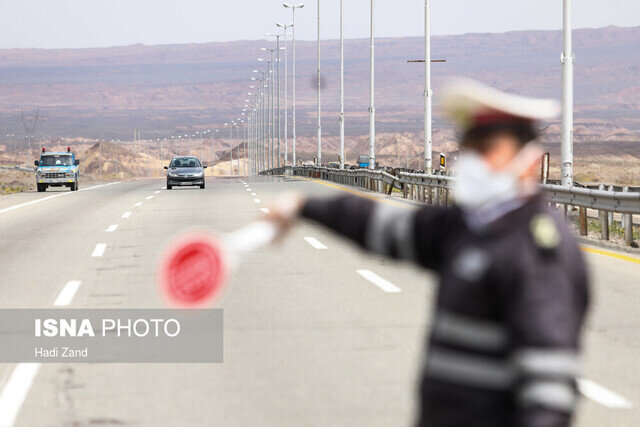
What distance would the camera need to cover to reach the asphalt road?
6.73 m

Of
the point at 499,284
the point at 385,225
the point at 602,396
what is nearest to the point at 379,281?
the point at 602,396

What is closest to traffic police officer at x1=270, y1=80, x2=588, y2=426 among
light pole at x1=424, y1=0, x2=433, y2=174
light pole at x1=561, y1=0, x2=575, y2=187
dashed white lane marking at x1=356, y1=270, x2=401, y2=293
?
dashed white lane marking at x1=356, y1=270, x2=401, y2=293

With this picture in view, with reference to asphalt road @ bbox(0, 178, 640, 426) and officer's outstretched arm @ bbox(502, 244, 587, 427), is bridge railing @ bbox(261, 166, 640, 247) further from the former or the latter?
officer's outstretched arm @ bbox(502, 244, 587, 427)

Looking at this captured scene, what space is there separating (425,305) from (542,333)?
879 centimetres

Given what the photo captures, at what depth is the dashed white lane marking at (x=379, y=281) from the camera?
41.6 feet

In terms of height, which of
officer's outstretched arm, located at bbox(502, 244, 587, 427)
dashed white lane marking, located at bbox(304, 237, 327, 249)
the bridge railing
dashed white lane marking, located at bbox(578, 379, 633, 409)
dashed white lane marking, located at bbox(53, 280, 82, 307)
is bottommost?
dashed white lane marking, located at bbox(578, 379, 633, 409)

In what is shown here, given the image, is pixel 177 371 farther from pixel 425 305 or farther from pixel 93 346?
pixel 425 305

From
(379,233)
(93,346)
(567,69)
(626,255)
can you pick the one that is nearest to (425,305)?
(93,346)

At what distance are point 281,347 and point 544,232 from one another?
20.9 ft

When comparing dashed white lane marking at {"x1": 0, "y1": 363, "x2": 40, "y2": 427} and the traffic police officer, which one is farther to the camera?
dashed white lane marking at {"x1": 0, "y1": 363, "x2": 40, "y2": 427}

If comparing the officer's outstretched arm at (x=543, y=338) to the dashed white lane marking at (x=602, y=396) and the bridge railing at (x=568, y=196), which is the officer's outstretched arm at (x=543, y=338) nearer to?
the dashed white lane marking at (x=602, y=396)

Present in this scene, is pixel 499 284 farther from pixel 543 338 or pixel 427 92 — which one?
pixel 427 92

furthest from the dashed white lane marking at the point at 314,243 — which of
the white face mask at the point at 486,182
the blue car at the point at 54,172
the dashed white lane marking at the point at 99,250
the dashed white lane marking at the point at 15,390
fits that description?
the blue car at the point at 54,172

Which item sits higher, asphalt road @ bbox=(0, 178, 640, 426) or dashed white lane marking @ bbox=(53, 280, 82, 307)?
dashed white lane marking @ bbox=(53, 280, 82, 307)
